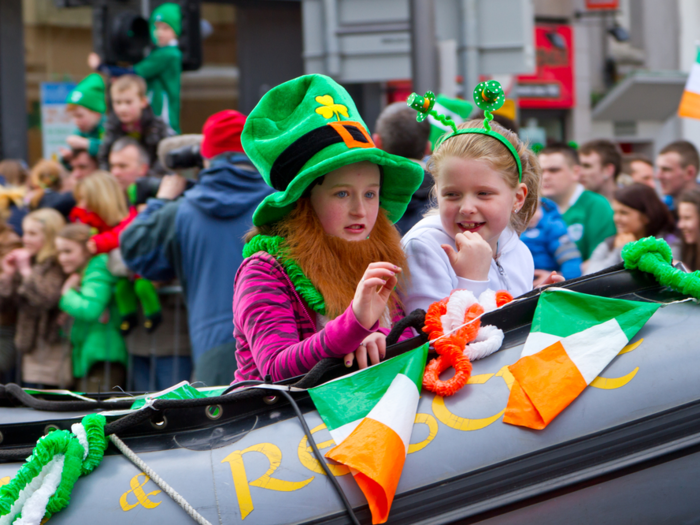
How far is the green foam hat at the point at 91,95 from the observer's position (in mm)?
6246

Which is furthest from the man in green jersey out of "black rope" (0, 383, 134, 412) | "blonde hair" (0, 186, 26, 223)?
"blonde hair" (0, 186, 26, 223)

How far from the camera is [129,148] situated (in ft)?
17.4

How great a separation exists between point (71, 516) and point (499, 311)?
1.09 metres

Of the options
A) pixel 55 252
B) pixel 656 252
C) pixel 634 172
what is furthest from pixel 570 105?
pixel 656 252

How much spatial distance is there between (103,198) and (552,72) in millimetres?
11568

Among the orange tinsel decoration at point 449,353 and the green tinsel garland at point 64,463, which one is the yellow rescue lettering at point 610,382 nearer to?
the orange tinsel decoration at point 449,353

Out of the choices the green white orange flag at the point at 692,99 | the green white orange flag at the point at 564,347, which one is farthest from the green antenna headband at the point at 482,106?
the green white orange flag at the point at 692,99

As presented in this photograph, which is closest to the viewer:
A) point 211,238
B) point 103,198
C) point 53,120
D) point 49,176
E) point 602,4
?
point 211,238

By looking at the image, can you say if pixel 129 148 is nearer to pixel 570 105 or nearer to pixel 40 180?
pixel 40 180

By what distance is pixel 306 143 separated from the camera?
6.89 ft

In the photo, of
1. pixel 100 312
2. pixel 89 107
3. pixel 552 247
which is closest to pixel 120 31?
pixel 89 107

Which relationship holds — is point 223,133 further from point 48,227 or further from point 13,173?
point 13,173

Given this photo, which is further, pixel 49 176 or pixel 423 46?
pixel 49 176

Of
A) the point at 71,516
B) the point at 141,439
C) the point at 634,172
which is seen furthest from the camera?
the point at 634,172
